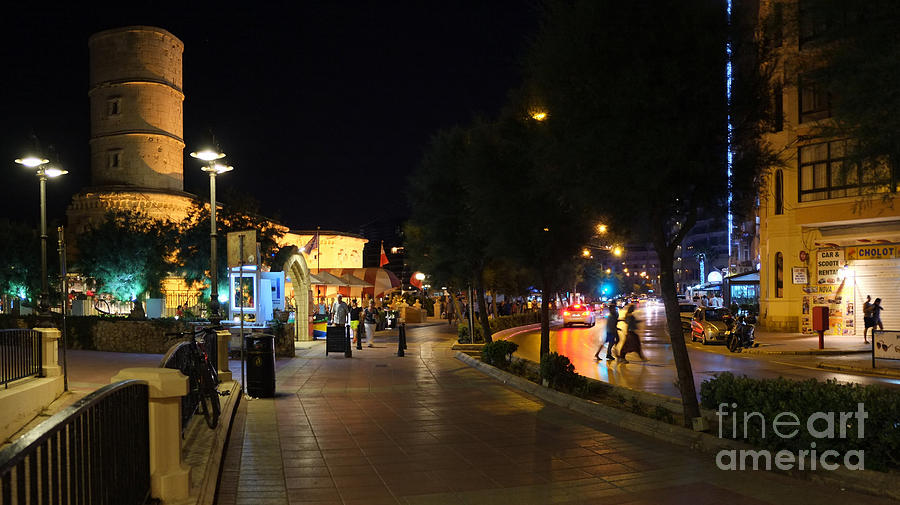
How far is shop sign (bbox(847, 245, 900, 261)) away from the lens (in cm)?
2492

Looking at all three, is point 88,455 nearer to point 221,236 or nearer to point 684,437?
point 684,437

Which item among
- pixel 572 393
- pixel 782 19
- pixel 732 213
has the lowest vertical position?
pixel 572 393

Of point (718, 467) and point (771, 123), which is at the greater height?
point (771, 123)

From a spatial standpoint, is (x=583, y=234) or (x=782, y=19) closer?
(x=782, y=19)

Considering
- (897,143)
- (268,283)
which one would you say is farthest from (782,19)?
(268,283)

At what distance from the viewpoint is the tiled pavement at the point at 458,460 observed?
658 cm

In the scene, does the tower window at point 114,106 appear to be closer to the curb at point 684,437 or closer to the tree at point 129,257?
the tree at point 129,257

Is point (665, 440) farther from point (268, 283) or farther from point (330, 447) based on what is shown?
point (268, 283)

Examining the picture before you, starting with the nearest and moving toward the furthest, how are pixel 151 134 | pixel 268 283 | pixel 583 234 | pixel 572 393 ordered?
1. pixel 572 393
2. pixel 583 234
3. pixel 268 283
4. pixel 151 134

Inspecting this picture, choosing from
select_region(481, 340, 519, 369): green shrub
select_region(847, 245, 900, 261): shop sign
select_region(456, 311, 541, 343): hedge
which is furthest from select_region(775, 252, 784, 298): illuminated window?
select_region(481, 340, 519, 369): green shrub

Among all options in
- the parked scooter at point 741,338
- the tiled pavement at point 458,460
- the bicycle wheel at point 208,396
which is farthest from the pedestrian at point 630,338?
the bicycle wheel at point 208,396

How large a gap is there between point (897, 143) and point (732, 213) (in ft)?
7.12

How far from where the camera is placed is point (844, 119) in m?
9.05

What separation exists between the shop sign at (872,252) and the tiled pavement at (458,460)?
19135mm
